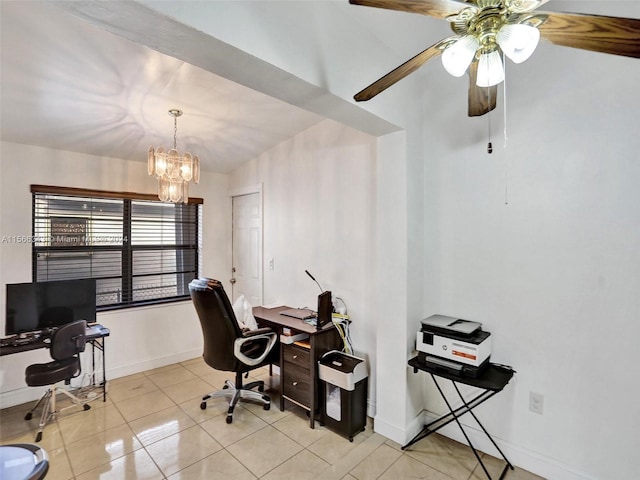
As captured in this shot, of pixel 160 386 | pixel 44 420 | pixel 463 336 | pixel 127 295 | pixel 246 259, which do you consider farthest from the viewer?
pixel 246 259

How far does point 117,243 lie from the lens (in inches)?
139

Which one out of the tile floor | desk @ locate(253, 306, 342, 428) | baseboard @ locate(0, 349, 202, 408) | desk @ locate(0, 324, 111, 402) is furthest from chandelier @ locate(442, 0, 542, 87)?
baseboard @ locate(0, 349, 202, 408)

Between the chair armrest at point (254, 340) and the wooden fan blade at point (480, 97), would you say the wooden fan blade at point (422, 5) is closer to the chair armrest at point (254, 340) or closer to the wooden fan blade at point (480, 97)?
the wooden fan blade at point (480, 97)

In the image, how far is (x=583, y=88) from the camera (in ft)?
5.94

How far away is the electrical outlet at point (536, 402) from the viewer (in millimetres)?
1959

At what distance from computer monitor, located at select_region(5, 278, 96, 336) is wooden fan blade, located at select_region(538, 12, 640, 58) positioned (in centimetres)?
374

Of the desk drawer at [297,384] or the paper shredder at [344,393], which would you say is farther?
the desk drawer at [297,384]

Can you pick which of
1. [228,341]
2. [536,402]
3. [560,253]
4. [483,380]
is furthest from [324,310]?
[560,253]

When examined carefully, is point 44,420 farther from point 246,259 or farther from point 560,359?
point 560,359

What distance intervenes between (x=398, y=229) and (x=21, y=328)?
130 inches

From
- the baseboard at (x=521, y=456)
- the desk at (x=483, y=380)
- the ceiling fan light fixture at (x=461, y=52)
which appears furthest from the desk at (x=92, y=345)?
the ceiling fan light fixture at (x=461, y=52)

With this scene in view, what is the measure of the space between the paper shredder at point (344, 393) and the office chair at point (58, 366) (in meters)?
2.08

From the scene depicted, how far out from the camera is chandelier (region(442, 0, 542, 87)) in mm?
975

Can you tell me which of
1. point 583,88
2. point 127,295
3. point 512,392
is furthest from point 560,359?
point 127,295
